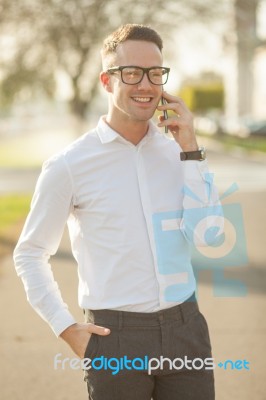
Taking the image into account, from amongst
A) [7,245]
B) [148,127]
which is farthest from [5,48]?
[148,127]

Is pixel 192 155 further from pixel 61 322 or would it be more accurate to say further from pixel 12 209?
pixel 12 209

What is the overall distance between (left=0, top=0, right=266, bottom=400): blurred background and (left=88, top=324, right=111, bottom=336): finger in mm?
1949

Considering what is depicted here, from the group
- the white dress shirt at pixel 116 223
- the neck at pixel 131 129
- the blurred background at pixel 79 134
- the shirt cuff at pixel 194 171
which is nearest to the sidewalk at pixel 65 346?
the blurred background at pixel 79 134

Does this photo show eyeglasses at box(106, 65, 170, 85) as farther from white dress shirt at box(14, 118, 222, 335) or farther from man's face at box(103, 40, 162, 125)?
white dress shirt at box(14, 118, 222, 335)

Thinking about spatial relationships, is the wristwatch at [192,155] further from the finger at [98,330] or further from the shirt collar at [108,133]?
the finger at [98,330]

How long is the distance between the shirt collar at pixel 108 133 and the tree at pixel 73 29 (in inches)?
597

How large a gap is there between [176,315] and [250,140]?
35.0 m

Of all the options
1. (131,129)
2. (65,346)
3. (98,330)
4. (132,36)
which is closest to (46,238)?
(98,330)

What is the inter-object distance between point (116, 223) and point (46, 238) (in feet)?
0.98

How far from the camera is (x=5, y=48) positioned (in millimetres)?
22562

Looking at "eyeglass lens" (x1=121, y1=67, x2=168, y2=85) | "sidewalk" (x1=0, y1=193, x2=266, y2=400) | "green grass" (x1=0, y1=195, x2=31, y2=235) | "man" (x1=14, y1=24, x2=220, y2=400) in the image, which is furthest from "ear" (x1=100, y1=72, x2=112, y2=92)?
"green grass" (x1=0, y1=195, x2=31, y2=235)

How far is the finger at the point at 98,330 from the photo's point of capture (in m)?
2.43

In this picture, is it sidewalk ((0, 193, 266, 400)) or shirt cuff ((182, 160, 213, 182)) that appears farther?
sidewalk ((0, 193, 266, 400))

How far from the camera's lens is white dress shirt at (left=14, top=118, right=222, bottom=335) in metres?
2.47
